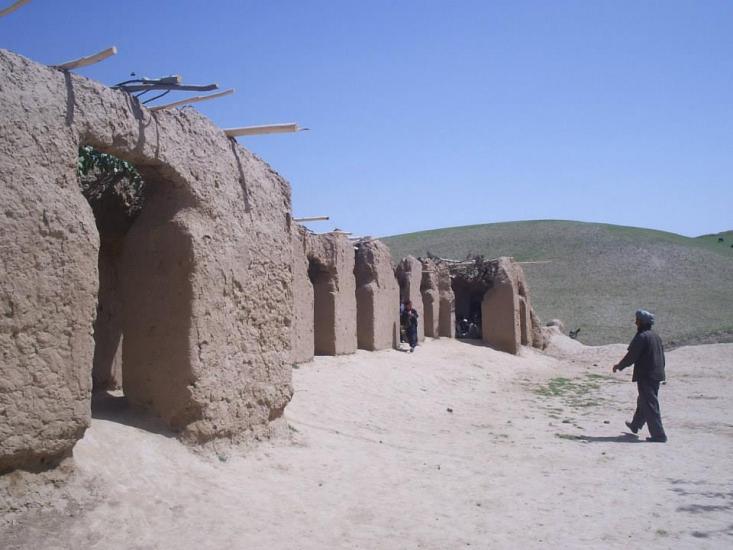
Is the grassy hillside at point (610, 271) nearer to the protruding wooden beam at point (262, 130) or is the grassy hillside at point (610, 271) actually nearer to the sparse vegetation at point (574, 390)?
the sparse vegetation at point (574, 390)

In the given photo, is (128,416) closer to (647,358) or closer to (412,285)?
(647,358)

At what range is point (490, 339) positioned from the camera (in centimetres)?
1872

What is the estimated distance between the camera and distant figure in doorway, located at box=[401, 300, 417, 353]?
49.9 feet

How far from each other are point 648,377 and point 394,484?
3.93m

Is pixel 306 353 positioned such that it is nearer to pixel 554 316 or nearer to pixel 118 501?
pixel 118 501

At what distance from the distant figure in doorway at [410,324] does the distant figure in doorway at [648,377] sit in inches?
267

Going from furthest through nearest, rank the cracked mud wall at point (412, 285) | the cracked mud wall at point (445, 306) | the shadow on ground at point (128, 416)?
the cracked mud wall at point (445, 306), the cracked mud wall at point (412, 285), the shadow on ground at point (128, 416)

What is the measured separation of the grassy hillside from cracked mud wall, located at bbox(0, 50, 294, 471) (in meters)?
20.7

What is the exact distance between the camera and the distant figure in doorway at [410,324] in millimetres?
15211

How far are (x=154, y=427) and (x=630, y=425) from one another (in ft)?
19.1

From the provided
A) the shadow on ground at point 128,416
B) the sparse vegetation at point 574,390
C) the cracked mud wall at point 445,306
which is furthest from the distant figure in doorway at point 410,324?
the shadow on ground at point 128,416

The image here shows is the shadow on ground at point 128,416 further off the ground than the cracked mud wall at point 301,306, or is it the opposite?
the cracked mud wall at point 301,306

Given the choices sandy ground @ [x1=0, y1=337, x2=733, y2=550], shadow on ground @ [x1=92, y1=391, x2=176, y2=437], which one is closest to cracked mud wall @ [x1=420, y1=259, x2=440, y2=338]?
sandy ground @ [x1=0, y1=337, x2=733, y2=550]

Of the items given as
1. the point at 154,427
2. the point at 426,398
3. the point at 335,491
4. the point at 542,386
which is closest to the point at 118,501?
the point at 154,427
